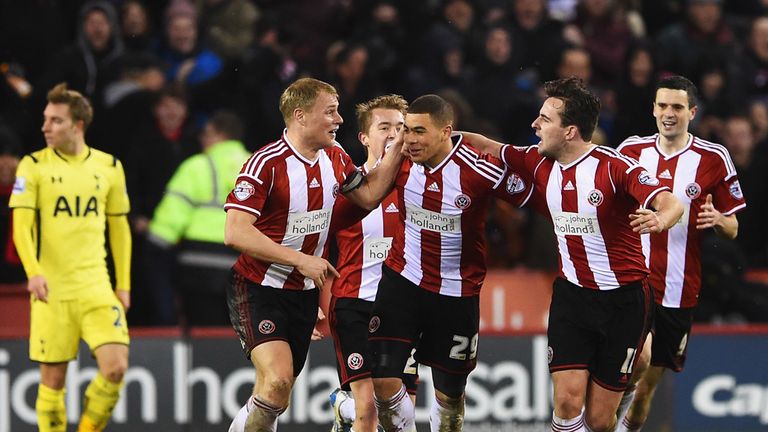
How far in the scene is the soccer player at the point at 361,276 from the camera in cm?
863

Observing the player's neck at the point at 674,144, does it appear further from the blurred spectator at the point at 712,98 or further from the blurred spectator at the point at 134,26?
the blurred spectator at the point at 134,26

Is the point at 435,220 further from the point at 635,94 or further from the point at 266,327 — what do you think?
the point at 635,94

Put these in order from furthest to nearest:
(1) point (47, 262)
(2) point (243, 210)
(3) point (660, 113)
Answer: (1) point (47, 262), (3) point (660, 113), (2) point (243, 210)

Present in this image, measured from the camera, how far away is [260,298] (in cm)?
826

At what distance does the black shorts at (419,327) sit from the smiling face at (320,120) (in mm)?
907

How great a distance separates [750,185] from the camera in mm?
12750

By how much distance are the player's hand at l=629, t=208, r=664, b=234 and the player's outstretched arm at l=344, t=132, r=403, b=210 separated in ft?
4.78

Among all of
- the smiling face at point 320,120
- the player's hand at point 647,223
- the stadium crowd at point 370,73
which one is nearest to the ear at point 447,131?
the smiling face at point 320,120

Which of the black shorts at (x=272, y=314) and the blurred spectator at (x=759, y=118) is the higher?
the blurred spectator at (x=759, y=118)

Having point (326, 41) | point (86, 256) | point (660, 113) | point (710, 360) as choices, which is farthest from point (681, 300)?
point (326, 41)

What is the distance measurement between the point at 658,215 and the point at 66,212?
4256mm

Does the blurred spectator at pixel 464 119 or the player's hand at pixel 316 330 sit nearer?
the player's hand at pixel 316 330

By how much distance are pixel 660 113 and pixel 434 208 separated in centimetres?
164

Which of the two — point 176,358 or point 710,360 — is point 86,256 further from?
point 710,360
